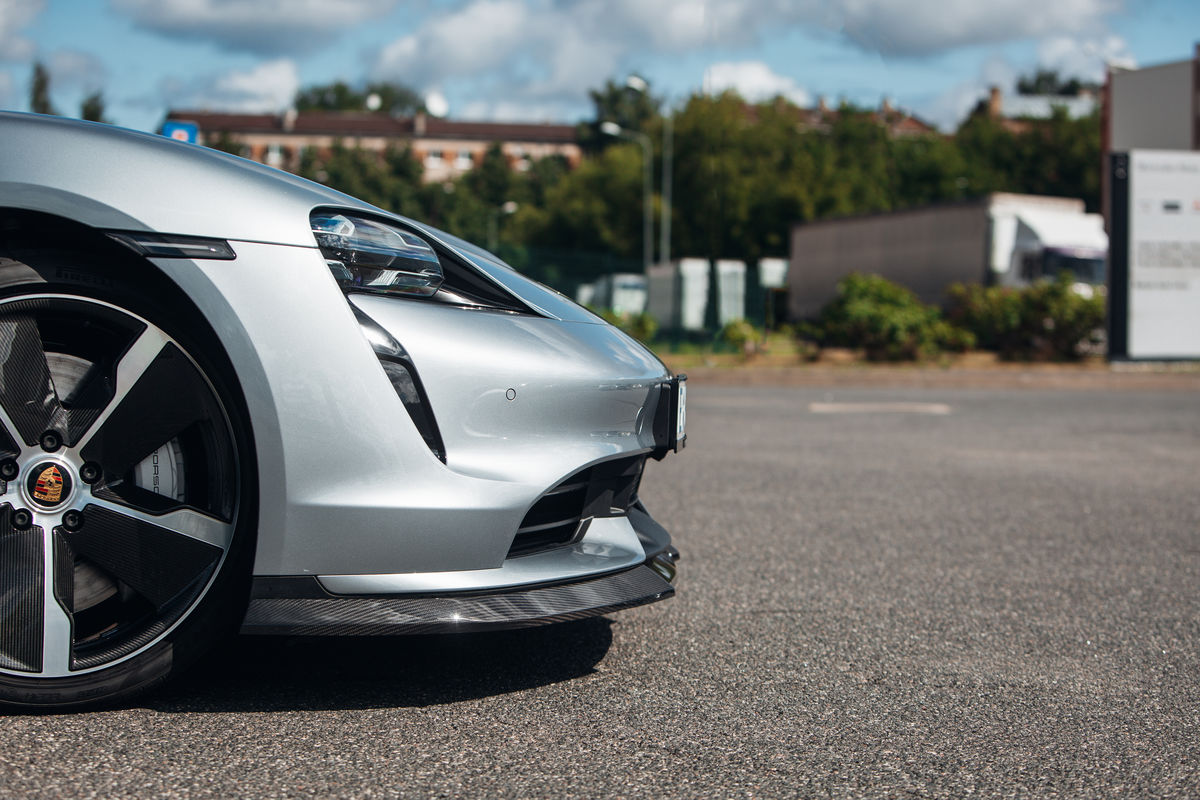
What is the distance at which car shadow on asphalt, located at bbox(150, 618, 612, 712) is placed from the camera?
8.13ft

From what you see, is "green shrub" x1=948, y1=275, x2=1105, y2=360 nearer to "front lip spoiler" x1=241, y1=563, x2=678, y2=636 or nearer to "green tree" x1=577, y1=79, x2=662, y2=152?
"front lip spoiler" x1=241, y1=563, x2=678, y2=636

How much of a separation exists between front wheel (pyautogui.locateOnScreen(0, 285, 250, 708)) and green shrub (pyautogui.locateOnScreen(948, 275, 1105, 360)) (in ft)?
59.6

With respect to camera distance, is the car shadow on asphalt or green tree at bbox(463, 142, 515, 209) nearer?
the car shadow on asphalt

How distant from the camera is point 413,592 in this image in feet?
7.62

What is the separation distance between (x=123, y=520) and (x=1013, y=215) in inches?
856

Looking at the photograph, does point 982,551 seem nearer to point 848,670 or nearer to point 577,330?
point 848,670

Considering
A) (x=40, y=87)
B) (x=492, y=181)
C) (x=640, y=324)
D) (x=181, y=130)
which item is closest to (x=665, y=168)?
(x=40, y=87)

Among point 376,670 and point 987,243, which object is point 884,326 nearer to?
point 987,243

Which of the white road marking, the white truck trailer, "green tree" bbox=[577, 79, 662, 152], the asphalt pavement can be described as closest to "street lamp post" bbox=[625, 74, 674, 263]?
the white truck trailer

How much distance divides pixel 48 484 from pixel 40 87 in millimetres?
29608

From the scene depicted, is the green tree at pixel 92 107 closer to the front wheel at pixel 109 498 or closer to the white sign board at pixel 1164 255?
the front wheel at pixel 109 498

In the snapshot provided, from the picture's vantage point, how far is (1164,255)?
1773cm

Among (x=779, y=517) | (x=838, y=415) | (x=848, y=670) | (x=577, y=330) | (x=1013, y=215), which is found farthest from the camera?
(x=1013, y=215)

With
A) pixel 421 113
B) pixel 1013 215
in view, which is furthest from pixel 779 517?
pixel 421 113
